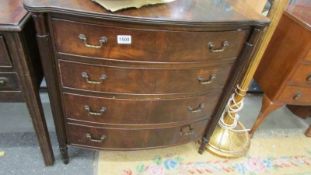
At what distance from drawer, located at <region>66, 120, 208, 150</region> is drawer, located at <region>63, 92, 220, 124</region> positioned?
2.5 inches

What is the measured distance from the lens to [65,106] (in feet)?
3.43

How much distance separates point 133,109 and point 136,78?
0.57 ft

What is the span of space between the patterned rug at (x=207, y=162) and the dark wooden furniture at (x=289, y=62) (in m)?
0.26

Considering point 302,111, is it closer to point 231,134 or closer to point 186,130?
point 231,134

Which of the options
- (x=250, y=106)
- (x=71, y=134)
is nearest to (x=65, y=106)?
(x=71, y=134)

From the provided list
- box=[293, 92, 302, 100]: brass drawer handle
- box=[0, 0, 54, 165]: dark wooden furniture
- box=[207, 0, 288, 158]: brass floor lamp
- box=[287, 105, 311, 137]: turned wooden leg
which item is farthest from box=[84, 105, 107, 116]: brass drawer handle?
box=[287, 105, 311, 137]: turned wooden leg

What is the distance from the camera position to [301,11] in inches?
53.6

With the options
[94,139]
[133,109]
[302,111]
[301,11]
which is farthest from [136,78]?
[302,111]

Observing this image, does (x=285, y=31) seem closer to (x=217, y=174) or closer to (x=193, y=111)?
(x=193, y=111)

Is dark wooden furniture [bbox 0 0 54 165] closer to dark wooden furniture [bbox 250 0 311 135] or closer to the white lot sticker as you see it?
the white lot sticker

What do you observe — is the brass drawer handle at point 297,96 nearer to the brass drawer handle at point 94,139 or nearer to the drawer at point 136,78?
the drawer at point 136,78

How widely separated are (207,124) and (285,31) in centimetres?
68

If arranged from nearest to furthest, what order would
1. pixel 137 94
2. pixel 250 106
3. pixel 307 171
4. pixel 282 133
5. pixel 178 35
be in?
pixel 178 35
pixel 137 94
pixel 307 171
pixel 282 133
pixel 250 106

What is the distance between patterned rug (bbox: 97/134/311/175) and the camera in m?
1.39
